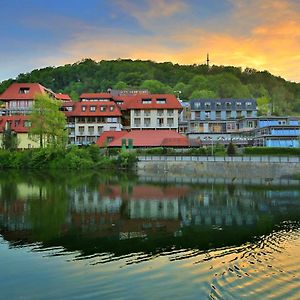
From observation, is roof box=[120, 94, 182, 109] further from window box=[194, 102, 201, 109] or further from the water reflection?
the water reflection

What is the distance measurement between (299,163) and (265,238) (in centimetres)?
3874

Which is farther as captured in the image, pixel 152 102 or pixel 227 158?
pixel 152 102

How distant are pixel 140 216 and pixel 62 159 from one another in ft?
159

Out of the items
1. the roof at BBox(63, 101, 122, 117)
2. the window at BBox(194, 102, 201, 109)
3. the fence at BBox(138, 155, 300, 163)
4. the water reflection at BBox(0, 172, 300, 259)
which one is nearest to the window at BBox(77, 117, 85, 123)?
the roof at BBox(63, 101, 122, 117)

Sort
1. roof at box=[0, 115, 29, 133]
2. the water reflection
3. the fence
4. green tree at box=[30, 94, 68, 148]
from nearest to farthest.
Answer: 1. the water reflection
2. the fence
3. green tree at box=[30, 94, 68, 148]
4. roof at box=[0, 115, 29, 133]

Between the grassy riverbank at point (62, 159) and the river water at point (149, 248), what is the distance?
34719 mm

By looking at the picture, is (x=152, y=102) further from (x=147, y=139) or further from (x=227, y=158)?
(x=227, y=158)

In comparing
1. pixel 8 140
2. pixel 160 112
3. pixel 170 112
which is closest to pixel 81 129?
pixel 8 140

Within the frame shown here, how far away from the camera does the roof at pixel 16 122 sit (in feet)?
279

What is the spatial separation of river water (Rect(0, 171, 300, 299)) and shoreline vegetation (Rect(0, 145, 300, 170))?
102 ft

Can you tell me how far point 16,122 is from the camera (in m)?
86.8

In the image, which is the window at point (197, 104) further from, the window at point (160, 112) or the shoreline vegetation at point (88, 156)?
the shoreline vegetation at point (88, 156)

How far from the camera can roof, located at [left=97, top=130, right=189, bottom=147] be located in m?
74.9

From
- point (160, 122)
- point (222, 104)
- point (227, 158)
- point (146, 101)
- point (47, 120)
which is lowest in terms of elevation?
point (227, 158)
